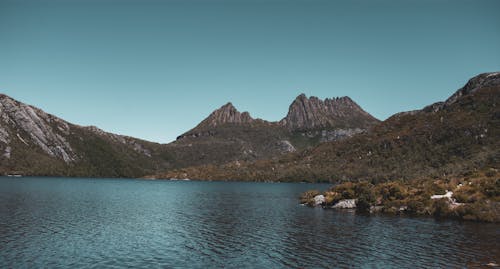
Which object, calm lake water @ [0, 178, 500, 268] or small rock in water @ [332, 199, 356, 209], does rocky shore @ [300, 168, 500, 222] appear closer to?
small rock in water @ [332, 199, 356, 209]

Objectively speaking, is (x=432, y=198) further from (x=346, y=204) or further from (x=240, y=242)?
(x=240, y=242)

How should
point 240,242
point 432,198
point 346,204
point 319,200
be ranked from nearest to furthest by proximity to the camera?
point 240,242, point 432,198, point 346,204, point 319,200

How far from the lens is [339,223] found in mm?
71062

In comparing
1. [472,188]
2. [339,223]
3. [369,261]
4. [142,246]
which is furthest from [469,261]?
[472,188]

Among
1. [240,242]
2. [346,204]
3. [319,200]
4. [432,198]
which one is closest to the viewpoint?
[240,242]

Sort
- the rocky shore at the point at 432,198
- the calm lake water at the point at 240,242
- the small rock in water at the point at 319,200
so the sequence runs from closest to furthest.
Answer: the calm lake water at the point at 240,242
the rocky shore at the point at 432,198
the small rock in water at the point at 319,200

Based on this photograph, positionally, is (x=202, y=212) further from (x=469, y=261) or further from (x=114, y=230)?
(x=469, y=261)

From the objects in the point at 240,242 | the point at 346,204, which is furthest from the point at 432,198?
the point at 240,242

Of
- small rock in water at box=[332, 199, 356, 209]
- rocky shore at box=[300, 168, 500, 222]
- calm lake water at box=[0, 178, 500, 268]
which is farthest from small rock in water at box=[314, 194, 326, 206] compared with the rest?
calm lake water at box=[0, 178, 500, 268]

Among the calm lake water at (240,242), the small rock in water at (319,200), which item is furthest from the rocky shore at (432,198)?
the calm lake water at (240,242)

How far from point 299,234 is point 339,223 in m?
15.1

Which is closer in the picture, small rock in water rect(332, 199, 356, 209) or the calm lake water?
the calm lake water

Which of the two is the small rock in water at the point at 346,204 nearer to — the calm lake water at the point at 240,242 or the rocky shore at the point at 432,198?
the rocky shore at the point at 432,198

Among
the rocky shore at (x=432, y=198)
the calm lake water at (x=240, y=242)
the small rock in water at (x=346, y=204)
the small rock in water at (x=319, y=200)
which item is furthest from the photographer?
the small rock in water at (x=319, y=200)
